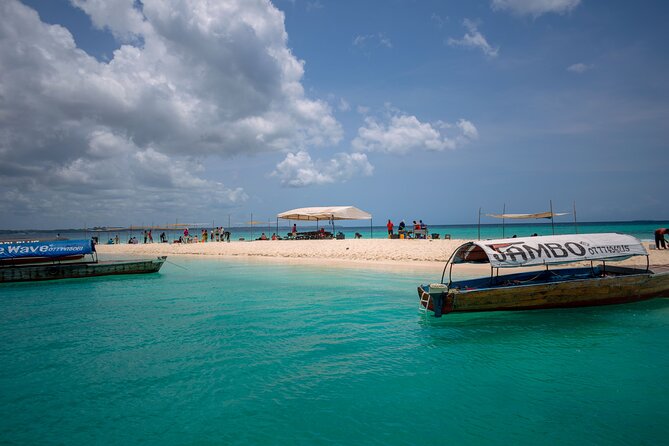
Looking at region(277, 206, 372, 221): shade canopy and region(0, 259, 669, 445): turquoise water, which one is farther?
region(277, 206, 372, 221): shade canopy

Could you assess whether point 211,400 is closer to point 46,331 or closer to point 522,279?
point 46,331

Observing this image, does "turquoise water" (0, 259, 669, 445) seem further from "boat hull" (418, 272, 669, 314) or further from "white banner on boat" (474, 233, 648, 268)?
"white banner on boat" (474, 233, 648, 268)

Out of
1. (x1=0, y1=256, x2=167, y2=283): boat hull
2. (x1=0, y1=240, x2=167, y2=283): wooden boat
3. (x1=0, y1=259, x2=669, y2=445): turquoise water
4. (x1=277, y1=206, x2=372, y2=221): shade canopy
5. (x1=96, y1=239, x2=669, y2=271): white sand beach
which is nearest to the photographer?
(x1=0, y1=259, x2=669, y2=445): turquoise water

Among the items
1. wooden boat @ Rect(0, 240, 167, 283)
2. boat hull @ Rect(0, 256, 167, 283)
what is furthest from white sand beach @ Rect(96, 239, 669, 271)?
wooden boat @ Rect(0, 240, 167, 283)

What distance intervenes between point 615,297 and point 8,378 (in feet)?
55.3

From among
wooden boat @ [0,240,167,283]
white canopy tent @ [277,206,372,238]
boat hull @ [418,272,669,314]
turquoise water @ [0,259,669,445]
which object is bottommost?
turquoise water @ [0,259,669,445]

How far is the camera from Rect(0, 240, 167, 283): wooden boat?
68.3 feet

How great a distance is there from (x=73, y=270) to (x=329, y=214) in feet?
63.2

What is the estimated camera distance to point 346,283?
1822cm

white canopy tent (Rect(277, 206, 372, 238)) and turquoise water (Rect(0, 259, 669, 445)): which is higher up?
white canopy tent (Rect(277, 206, 372, 238))

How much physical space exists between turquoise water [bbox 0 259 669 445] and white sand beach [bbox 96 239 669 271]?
11.2 metres

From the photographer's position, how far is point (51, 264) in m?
22.0

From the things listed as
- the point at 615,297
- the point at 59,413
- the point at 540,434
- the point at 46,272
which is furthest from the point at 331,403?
the point at 46,272

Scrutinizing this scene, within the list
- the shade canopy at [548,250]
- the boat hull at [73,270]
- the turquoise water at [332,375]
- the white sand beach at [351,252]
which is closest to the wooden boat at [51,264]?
the boat hull at [73,270]
